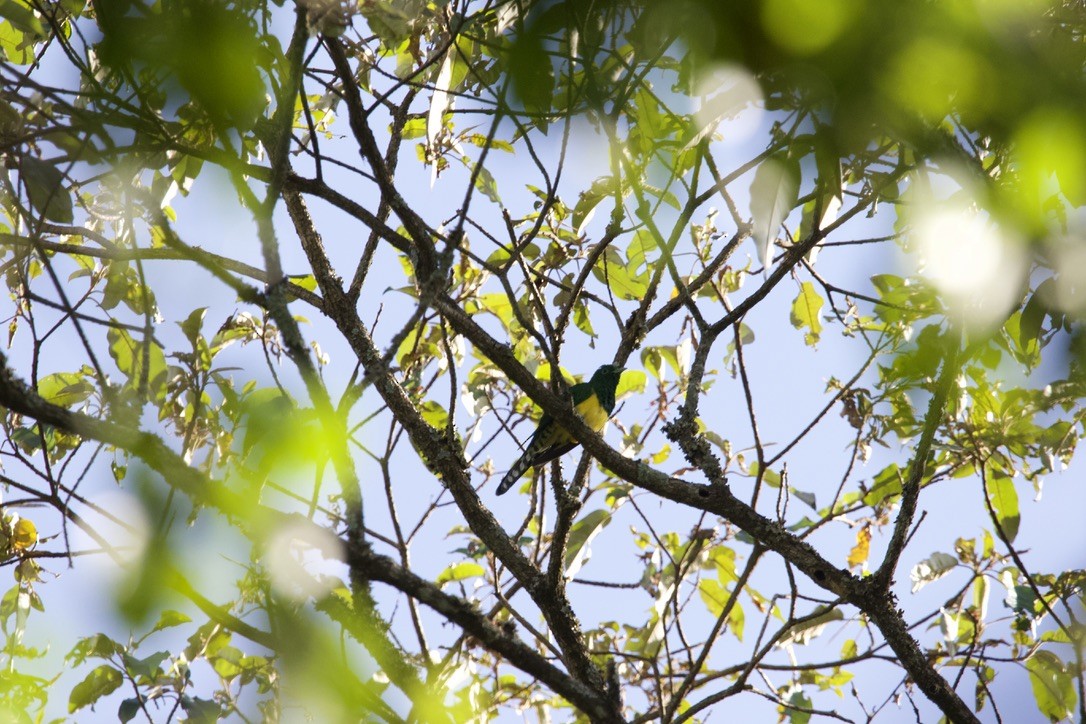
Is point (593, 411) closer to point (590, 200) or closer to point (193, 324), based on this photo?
point (590, 200)

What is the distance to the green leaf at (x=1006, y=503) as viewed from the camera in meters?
3.27

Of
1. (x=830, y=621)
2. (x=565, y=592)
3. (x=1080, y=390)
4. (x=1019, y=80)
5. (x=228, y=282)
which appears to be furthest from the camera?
(x=830, y=621)

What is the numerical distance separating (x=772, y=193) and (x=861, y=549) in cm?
336

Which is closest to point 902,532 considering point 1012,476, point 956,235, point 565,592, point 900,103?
point 1012,476

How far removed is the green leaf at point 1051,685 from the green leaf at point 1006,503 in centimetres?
58

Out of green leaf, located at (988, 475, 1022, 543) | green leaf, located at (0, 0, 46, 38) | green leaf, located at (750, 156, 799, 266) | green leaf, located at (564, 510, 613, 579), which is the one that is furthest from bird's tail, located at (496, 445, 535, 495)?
green leaf, located at (750, 156, 799, 266)

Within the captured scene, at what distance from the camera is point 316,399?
49.7 inches

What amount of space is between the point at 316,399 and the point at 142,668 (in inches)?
63.3

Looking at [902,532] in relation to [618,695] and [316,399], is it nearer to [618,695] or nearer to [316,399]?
[618,695]

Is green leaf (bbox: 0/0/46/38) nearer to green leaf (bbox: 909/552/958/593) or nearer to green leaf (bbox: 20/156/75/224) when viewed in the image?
green leaf (bbox: 20/156/75/224)

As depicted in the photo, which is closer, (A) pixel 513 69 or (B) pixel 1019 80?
(B) pixel 1019 80

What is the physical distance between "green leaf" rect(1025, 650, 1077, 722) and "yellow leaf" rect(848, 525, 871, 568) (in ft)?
2.71

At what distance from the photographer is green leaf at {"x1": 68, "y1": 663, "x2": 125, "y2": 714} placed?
2.89 m

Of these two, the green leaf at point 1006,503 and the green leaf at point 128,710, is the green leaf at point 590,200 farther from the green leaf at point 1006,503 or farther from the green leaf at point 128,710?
the green leaf at point 128,710
